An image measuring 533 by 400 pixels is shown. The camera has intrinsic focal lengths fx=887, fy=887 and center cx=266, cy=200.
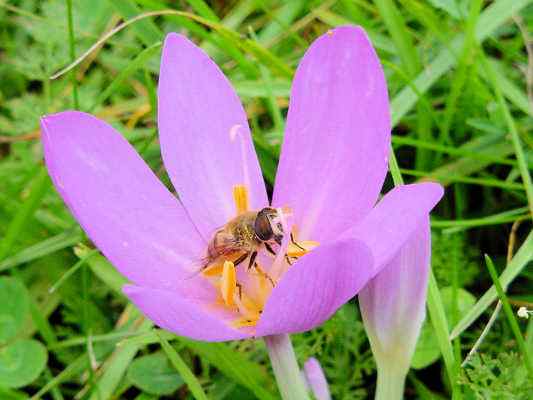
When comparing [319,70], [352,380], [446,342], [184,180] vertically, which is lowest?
[352,380]

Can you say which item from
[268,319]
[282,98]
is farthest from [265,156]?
[268,319]

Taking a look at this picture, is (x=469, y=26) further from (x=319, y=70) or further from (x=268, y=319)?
(x=268, y=319)

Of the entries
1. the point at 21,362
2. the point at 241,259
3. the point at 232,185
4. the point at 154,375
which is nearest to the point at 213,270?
the point at 241,259

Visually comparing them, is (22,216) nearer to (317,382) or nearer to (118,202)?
(118,202)

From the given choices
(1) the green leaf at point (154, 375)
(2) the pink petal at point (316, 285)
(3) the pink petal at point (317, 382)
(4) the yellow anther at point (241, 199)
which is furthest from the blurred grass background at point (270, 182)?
(2) the pink petal at point (316, 285)

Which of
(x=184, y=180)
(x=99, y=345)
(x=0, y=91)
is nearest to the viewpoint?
(x=184, y=180)

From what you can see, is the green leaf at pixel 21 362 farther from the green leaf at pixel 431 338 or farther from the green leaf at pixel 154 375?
the green leaf at pixel 431 338
